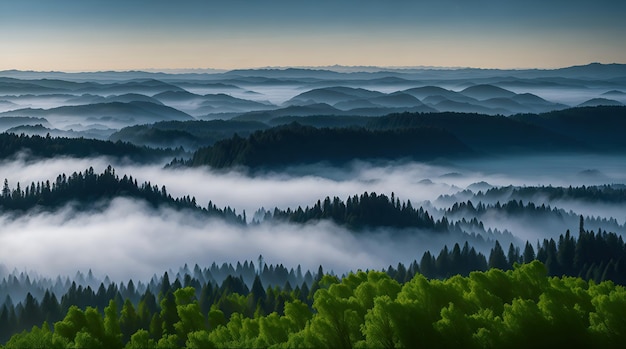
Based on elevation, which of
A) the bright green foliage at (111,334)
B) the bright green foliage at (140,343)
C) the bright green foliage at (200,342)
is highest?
the bright green foliage at (200,342)

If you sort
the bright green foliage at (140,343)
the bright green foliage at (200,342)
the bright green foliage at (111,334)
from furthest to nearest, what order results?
1. the bright green foliage at (111,334)
2. the bright green foliage at (140,343)
3. the bright green foliage at (200,342)

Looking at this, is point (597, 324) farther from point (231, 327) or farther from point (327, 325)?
point (231, 327)

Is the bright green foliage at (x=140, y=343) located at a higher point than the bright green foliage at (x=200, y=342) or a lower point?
lower

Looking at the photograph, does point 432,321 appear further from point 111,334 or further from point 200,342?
point 111,334

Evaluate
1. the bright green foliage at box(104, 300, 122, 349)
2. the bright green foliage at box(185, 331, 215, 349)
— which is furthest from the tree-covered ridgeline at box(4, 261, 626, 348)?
the bright green foliage at box(104, 300, 122, 349)

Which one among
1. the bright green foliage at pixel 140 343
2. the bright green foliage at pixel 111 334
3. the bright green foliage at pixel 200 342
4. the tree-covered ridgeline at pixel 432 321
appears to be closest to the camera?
the tree-covered ridgeline at pixel 432 321

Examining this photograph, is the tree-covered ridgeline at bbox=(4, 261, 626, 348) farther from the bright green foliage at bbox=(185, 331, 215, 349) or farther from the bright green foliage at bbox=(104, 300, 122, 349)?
the bright green foliage at bbox=(104, 300, 122, 349)

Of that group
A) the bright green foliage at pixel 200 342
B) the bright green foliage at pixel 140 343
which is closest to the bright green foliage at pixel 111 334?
the bright green foliage at pixel 140 343

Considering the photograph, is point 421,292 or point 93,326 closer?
point 421,292

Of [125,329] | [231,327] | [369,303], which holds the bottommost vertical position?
[125,329]

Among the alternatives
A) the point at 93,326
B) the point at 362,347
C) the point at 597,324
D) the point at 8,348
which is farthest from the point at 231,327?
the point at 597,324

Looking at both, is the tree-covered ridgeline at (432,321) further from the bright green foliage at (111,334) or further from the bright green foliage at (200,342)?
the bright green foliage at (111,334)
